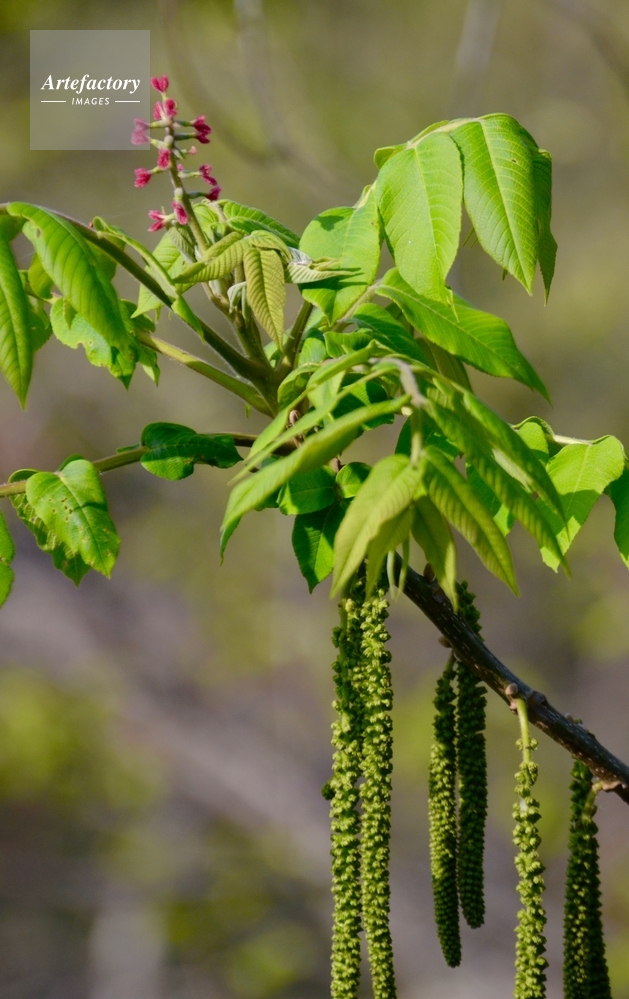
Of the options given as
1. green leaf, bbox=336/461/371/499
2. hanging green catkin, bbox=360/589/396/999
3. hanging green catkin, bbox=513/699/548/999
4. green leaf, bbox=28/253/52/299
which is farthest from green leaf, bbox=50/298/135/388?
hanging green catkin, bbox=513/699/548/999

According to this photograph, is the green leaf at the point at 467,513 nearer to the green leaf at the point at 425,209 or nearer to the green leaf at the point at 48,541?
the green leaf at the point at 425,209

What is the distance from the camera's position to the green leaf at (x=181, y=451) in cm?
66

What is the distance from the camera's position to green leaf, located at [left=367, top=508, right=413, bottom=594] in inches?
15.6

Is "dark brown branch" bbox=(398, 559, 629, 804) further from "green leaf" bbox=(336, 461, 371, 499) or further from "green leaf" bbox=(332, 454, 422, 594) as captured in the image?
"green leaf" bbox=(332, 454, 422, 594)

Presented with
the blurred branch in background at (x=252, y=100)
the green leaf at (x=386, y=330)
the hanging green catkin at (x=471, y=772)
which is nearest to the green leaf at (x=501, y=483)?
the green leaf at (x=386, y=330)

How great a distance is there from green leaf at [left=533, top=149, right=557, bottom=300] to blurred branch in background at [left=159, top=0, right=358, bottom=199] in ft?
5.70

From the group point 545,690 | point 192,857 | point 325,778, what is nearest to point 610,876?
point 545,690

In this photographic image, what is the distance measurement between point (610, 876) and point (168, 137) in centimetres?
225

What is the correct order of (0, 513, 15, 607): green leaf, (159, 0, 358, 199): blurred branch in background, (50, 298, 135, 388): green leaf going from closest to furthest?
(0, 513, 15, 607): green leaf, (50, 298, 135, 388): green leaf, (159, 0, 358, 199): blurred branch in background

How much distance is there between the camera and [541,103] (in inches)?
90.4

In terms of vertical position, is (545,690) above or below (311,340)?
above

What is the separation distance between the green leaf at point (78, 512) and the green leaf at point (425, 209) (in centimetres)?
27

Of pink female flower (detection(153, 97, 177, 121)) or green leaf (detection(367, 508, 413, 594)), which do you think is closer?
green leaf (detection(367, 508, 413, 594))

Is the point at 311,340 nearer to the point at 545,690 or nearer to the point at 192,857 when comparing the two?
the point at 545,690
